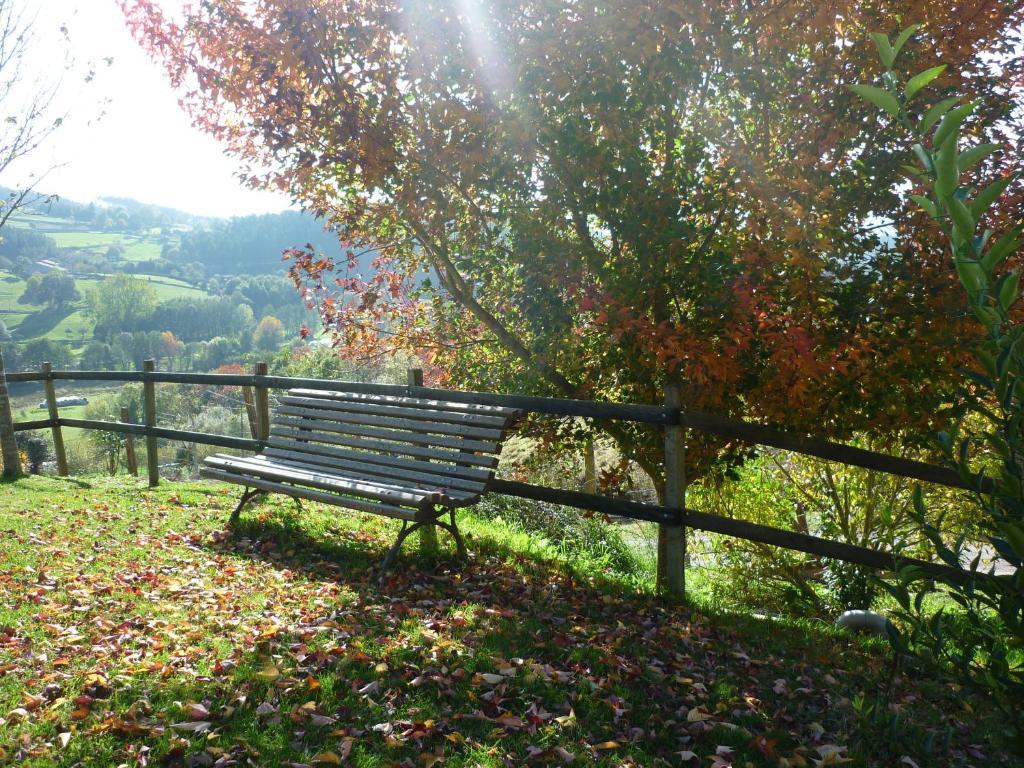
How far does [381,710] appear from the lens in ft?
10.7

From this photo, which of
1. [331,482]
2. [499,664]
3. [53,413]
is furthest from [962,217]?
[53,413]

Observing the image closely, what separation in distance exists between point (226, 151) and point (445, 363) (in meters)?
2.43

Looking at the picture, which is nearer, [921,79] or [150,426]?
[921,79]

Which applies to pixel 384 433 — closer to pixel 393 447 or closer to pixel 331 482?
pixel 393 447

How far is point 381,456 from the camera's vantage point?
584 cm

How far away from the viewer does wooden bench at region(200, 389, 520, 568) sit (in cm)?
507

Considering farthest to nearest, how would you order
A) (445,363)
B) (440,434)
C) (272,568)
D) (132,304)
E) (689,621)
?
(132,304) < (445,363) < (440,434) < (272,568) < (689,621)

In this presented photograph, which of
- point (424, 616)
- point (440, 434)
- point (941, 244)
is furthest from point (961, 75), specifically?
point (424, 616)

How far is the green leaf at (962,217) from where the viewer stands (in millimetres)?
1295

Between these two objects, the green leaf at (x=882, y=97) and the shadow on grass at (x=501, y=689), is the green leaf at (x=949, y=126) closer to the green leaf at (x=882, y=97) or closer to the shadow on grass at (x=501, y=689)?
the green leaf at (x=882, y=97)

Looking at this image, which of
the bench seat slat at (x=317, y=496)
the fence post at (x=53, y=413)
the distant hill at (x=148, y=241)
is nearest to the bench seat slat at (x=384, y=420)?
the bench seat slat at (x=317, y=496)

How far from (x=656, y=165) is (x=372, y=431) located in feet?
9.23

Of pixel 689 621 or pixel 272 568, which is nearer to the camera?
pixel 689 621

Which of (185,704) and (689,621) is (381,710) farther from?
(689,621)
